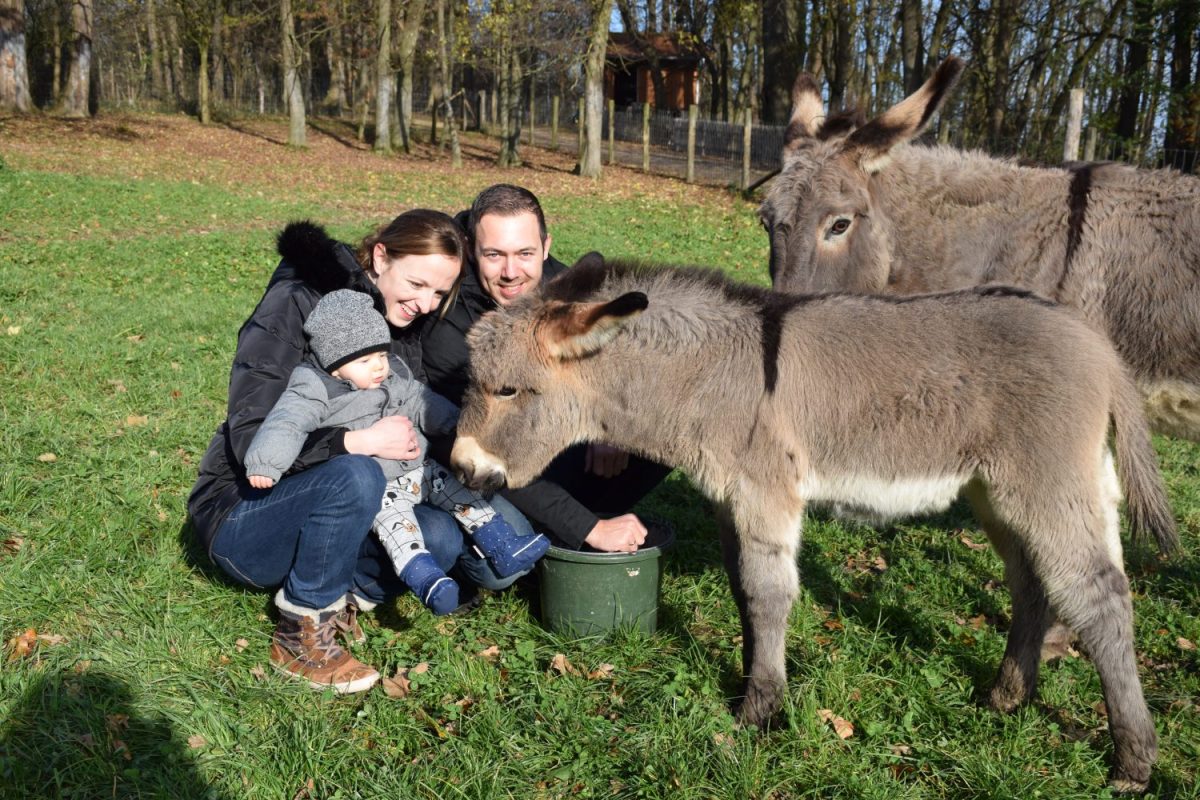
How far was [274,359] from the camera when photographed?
12.1ft

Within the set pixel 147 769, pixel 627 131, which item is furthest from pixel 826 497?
pixel 627 131

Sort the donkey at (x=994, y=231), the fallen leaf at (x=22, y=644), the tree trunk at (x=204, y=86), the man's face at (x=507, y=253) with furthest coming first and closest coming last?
the tree trunk at (x=204, y=86)
the donkey at (x=994, y=231)
the man's face at (x=507, y=253)
the fallen leaf at (x=22, y=644)

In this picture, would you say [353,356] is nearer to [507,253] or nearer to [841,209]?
[507,253]

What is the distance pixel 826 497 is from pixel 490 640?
5.45 feet

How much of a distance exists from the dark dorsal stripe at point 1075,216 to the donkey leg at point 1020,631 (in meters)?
1.47

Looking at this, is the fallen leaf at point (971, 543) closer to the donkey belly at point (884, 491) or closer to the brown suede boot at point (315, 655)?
the donkey belly at point (884, 491)

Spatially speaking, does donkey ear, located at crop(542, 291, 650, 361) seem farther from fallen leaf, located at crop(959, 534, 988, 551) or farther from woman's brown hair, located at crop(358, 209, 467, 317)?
fallen leaf, located at crop(959, 534, 988, 551)

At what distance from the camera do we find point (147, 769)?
3.03 metres

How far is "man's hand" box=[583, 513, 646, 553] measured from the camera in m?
3.89

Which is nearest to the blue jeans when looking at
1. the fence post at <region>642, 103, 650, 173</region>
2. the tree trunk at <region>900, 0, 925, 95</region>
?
the tree trunk at <region>900, 0, 925, 95</region>

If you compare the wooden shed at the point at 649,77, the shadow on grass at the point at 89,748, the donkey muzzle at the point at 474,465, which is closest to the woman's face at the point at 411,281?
the donkey muzzle at the point at 474,465

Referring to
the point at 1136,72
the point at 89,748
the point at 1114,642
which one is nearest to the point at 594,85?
the point at 1136,72

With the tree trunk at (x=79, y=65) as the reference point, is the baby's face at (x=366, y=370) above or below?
below

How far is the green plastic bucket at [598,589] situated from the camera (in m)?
3.81
